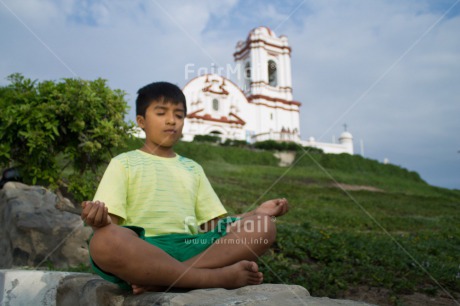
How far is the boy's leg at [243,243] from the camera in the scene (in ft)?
5.55

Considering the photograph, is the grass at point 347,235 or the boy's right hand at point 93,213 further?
the grass at point 347,235

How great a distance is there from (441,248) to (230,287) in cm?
434

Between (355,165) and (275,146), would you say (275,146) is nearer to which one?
(275,146)

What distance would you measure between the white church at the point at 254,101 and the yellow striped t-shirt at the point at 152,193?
23100 mm

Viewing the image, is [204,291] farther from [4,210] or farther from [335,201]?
[335,201]

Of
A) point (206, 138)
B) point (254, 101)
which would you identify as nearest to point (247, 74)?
point (254, 101)

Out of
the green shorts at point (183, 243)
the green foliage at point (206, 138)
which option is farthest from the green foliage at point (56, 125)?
the green foliage at point (206, 138)

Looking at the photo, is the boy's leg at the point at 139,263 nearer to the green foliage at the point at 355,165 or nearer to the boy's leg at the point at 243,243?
the boy's leg at the point at 243,243

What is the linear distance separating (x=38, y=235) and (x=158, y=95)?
2.36 m

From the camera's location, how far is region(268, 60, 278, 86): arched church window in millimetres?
32938

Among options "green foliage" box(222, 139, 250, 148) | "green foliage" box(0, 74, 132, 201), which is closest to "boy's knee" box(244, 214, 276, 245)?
"green foliage" box(0, 74, 132, 201)

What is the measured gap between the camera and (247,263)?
1.62m

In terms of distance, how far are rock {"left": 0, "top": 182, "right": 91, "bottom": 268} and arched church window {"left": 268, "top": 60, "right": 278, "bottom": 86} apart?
30118mm

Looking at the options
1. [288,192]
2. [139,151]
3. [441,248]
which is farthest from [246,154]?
[139,151]
